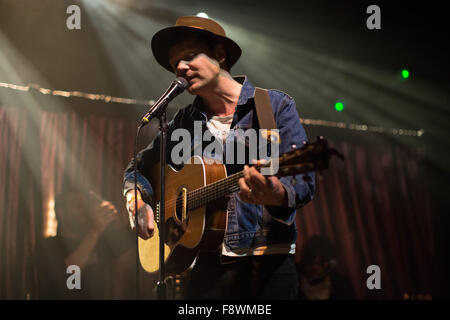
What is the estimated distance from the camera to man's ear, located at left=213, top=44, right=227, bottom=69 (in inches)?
102

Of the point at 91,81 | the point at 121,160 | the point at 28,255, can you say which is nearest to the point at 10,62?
the point at 91,81

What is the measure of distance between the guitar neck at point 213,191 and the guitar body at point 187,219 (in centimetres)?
3

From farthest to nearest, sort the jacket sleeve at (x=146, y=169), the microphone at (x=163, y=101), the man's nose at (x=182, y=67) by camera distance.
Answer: the jacket sleeve at (x=146, y=169), the man's nose at (x=182, y=67), the microphone at (x=163, y=101)

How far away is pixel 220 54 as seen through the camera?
8.56 ft

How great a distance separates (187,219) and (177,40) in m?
1.13

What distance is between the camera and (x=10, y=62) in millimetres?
5410


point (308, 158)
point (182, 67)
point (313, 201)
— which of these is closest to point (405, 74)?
point (313, 201)

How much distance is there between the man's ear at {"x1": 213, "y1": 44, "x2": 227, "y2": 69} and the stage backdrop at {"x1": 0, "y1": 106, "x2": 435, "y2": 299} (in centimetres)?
430

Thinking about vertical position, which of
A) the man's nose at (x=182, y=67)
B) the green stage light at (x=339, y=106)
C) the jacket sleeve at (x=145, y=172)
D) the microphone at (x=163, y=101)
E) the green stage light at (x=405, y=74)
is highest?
the green stage light at (x=405, y=74)

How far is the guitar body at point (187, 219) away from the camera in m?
2.14

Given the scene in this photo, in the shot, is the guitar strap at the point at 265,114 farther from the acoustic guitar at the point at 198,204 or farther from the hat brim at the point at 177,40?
the hat brim at the point at 177,40

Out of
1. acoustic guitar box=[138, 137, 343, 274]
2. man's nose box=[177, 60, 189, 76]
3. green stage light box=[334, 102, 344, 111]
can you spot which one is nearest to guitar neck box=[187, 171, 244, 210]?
acoustic guitar box=[138, 137, 343, 274]

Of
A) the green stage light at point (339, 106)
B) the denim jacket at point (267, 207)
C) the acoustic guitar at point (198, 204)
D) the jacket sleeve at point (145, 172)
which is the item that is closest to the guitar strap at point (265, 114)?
the denim jacket at point (267, 207)
